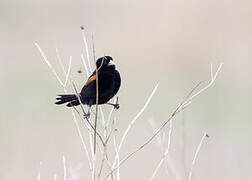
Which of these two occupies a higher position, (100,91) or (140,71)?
(100,91)

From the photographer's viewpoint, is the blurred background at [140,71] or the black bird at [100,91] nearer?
the black bird at [100,91]

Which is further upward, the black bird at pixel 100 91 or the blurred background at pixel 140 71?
the black bird at pixel 100 91

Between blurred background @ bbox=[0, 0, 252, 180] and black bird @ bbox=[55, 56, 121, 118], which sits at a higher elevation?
black bird @ bbox=[55, 56, 121, 118]

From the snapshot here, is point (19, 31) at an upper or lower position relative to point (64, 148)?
upper

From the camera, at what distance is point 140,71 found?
1241cm

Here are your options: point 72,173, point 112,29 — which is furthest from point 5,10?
point 72,173

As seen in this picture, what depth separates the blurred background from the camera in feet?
27.4

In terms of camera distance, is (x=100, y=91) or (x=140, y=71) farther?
(x=140, y=71)

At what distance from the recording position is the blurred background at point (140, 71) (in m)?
8.36

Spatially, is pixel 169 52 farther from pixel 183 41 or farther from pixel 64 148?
pixel 64 148

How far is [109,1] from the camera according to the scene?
14.7m

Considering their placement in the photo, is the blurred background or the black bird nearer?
the black bird

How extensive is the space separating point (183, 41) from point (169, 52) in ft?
2.95

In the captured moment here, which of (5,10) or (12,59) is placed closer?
(12,59)
